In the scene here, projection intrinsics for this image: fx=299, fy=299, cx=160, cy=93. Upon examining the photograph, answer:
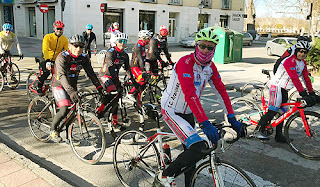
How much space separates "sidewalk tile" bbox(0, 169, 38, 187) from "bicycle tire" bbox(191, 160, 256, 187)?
2.11 metres

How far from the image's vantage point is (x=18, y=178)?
→ 12.3ft

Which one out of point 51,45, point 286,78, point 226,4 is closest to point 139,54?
point 51,45

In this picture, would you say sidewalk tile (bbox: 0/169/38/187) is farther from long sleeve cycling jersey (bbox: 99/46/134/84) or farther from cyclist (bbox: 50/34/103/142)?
long sleeve cycling jersey (bbox: 99/46/134/84)

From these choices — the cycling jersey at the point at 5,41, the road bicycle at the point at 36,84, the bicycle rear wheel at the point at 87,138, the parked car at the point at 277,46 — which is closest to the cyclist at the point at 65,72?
the bicycle rear wheel at the point at 87,138

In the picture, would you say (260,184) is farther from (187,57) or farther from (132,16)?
(132,16)

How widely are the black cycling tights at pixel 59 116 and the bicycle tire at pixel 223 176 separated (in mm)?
2394

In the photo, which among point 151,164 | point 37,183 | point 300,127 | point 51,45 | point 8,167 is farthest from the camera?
point 51,45

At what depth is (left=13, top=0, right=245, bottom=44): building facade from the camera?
86.1 ft

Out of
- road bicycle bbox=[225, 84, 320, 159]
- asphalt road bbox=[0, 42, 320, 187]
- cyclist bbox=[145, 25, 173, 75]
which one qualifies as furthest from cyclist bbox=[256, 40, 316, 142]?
cyclist bbox=[145, 25, 173, 75]

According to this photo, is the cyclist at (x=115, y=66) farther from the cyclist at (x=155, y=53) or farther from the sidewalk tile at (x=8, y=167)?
the cyclist at (x=155, y=53)

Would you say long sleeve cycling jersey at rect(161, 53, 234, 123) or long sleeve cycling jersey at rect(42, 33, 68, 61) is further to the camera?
long sleeve cycling jersey at rect(42, 33, 68, 61)

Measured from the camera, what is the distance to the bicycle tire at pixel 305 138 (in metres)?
4.82

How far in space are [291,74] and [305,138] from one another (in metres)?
1.16

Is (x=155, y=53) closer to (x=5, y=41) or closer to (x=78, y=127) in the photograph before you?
(x=78, y=127)
